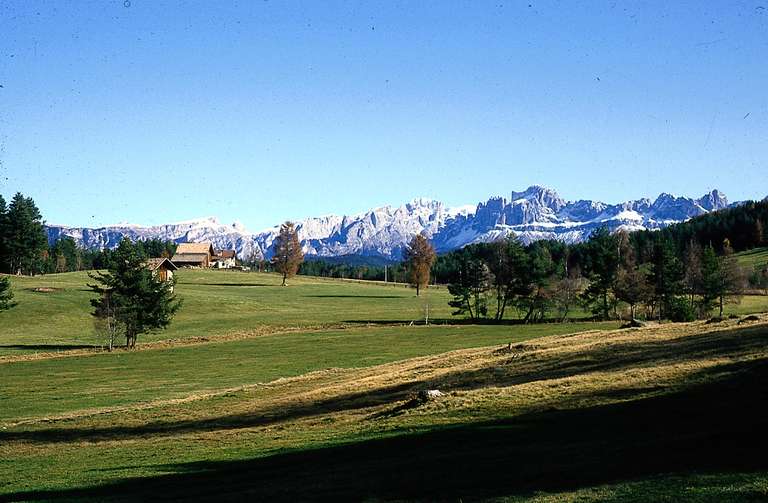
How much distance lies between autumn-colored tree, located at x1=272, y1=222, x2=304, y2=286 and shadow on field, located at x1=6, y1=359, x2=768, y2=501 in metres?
134

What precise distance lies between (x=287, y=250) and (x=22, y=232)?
179 ft

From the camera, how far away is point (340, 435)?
2955 cm

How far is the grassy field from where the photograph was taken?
18.2 m

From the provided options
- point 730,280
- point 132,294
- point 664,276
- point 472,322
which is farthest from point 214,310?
point 730,280

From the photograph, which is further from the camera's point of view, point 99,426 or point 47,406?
point 47,406

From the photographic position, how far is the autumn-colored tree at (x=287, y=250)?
160 metres

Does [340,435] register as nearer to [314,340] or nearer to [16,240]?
[314,340]

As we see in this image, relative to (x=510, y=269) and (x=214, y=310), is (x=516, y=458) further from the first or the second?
(x=214, y=310)

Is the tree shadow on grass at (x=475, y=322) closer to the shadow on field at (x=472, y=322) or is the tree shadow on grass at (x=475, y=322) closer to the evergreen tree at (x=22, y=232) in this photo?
the shadow on field at (x=472, y=322)

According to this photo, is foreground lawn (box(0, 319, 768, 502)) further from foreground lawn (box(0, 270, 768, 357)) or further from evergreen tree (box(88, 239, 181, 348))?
foreground lawn (box(0, 270, 768, 357))

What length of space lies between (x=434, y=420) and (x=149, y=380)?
34.9 meters

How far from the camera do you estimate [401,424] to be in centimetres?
2995

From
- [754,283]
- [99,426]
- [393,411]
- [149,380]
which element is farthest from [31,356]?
[754,283]

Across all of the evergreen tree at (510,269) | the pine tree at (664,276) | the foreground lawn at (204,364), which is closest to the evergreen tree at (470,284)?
the evergreen tree at (510,269)
